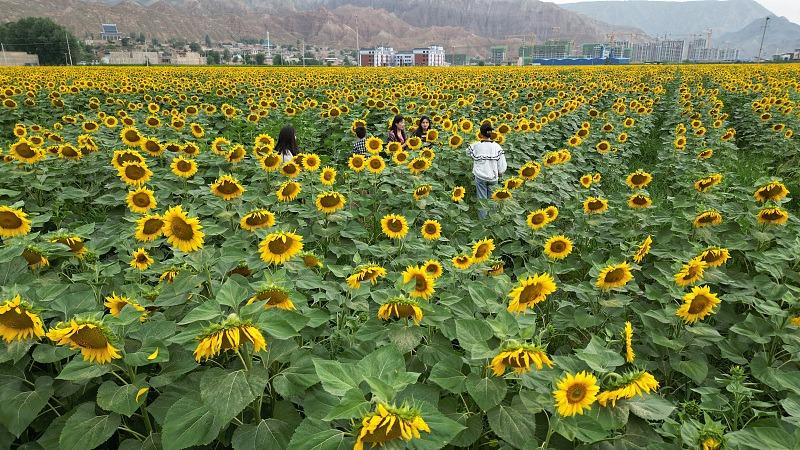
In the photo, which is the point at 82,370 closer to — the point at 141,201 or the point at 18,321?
the point at 18,321

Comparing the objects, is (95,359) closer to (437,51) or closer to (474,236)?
(474,236)

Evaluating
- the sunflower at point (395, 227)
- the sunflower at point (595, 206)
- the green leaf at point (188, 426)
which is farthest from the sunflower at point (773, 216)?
the green leaf at point (188, 426)

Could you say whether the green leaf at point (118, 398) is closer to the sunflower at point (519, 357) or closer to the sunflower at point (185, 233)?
the sunflower at point (185, 233)

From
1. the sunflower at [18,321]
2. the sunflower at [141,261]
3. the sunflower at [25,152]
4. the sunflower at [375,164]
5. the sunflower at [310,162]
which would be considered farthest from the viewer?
the sunflower at [375,164]

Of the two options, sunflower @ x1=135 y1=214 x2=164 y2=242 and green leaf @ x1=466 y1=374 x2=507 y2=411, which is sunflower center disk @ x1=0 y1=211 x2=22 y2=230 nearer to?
sunflower @ x1=135 y1=214 x2=164 y2=242

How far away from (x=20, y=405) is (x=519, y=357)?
195 centimetres

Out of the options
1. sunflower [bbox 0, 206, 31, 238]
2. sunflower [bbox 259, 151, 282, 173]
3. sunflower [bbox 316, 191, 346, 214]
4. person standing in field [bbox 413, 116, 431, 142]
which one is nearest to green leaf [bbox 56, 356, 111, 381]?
sunflower [bbox 0, 206, 31, 238]

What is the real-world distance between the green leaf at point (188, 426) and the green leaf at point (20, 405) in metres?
0.62

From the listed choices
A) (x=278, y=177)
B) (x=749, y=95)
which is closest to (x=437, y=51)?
(x=749, y=95)

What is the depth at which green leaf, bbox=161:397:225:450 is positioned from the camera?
155cm

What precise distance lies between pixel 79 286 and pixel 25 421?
0.83 meters

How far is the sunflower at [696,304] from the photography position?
2488mm

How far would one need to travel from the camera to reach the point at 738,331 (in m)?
2.77

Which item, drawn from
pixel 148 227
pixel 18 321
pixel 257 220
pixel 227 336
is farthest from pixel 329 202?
pixel 227 336
